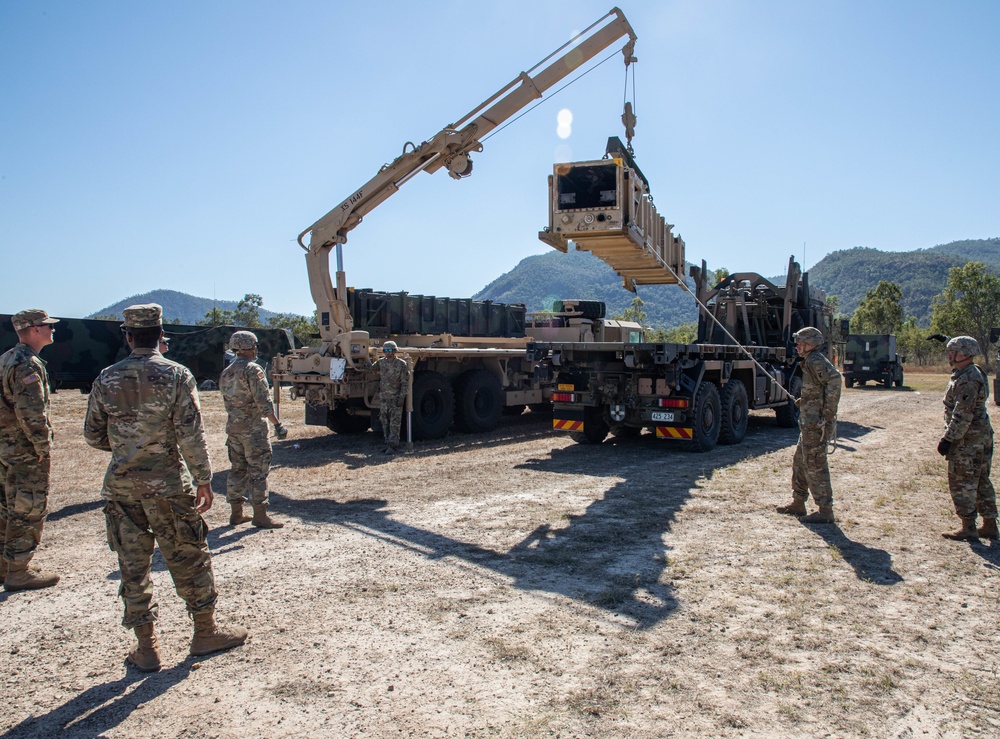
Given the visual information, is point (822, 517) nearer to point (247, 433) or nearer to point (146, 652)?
point (247, 433)

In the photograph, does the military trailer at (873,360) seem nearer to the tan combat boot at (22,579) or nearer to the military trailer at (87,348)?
the military trailer at (87,348)

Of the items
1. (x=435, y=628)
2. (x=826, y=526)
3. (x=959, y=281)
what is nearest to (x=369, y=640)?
(x=435, y=628)

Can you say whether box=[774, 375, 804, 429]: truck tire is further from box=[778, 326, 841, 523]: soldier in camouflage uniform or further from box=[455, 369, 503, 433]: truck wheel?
box=[778, 326, 841, 523]: soldier in camouflage uniform

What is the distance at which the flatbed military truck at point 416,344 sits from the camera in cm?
1123

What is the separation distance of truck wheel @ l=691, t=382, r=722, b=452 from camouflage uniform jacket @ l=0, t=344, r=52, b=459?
7.59 meters

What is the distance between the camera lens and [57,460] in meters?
10.0

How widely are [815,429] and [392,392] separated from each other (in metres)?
6.02

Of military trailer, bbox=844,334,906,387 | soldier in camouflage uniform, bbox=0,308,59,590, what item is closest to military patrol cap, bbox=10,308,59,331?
soldier in camouflage uniform, bbox=0,308,59,590

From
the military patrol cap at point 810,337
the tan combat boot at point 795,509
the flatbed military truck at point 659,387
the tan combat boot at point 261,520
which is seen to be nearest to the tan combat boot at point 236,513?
the tan combat boot at point 261,520

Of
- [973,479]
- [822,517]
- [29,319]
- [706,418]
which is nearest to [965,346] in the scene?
[973,479]

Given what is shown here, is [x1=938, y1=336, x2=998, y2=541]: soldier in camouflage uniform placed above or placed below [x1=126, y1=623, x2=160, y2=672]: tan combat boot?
above

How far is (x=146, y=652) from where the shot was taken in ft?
12.0

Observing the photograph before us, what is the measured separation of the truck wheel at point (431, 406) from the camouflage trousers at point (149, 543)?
26.0 ft

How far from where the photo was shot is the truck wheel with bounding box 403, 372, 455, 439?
11.8 m
